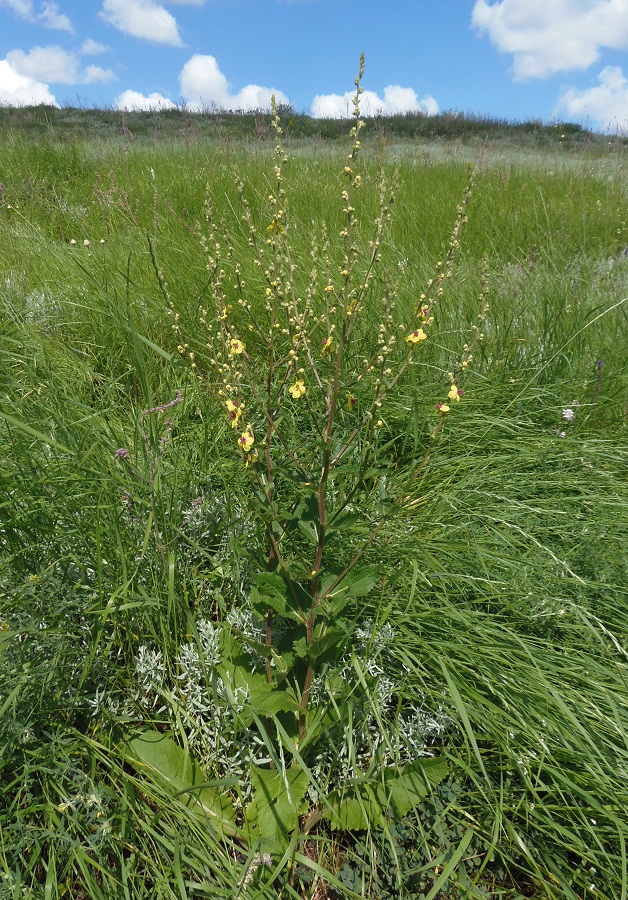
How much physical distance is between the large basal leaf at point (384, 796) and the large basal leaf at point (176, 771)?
251 millimetres

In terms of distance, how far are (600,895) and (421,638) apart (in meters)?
0.66

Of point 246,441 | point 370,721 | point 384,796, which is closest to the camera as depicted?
point 246,441

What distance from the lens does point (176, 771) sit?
152 cm

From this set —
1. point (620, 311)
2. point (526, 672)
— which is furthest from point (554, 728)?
point (620, 311)

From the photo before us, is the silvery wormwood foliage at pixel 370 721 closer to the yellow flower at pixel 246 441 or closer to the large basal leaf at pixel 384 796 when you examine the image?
the large basal leaf at pixel 384 796

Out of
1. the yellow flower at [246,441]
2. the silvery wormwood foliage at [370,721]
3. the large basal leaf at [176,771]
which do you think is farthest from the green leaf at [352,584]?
→ the large basal leaf at [176,771]

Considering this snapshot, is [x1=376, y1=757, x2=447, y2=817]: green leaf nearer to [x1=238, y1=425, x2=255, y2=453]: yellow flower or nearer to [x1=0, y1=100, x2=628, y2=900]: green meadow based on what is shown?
[x1=0, y1=100, x2=628, y2=900]: green meadow

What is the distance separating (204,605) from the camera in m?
1.90

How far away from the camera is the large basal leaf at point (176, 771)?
1481 millimetres

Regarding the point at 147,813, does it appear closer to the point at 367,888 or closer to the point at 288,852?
the point at 288,852

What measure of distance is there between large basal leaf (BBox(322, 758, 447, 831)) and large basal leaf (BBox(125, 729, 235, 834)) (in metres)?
0.25

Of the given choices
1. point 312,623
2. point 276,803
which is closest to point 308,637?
point 312,623

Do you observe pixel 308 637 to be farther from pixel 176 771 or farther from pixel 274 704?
pixel 176 771

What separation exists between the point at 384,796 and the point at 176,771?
513 millimetres
